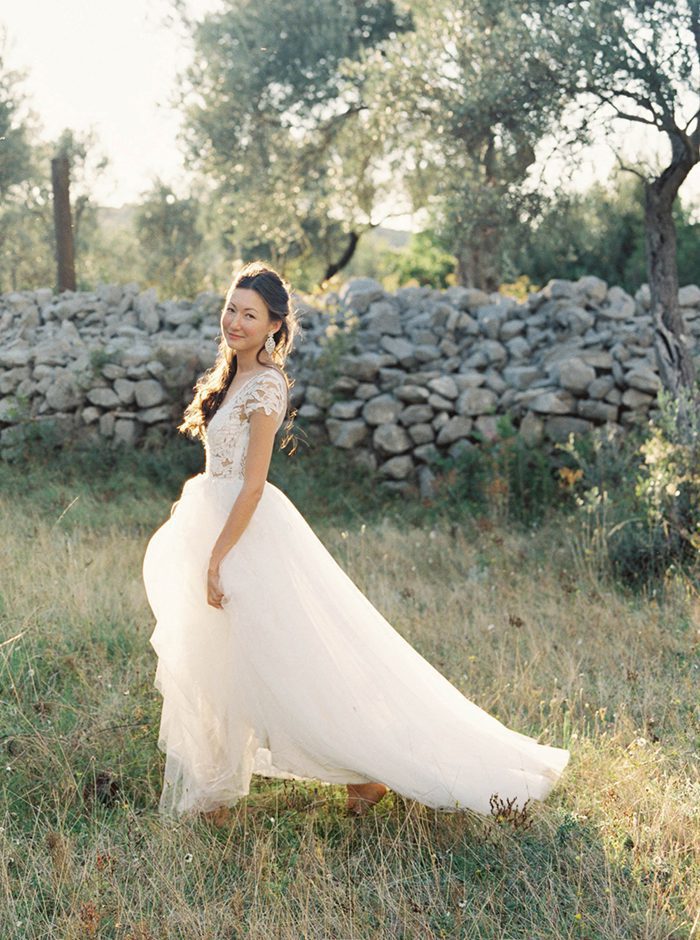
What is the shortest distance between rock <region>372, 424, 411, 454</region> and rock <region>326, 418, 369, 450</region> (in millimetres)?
154

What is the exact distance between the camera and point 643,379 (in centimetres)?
944

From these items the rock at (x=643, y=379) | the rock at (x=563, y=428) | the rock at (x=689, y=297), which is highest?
the rock at (x=689, y=297)

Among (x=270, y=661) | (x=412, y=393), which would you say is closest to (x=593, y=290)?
(x=412, y=393)

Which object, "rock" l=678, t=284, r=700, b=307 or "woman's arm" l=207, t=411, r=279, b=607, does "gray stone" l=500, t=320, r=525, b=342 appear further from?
"woman's arm" l=207, t=411, r=279, b=607

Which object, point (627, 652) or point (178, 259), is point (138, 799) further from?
point (178, 259)

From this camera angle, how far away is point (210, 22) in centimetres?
1797

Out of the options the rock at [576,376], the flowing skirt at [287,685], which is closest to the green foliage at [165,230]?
A: the rock at [576,376]

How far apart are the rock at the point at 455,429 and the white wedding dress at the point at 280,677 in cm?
614

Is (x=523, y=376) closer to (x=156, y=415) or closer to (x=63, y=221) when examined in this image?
(x=156, y=415)

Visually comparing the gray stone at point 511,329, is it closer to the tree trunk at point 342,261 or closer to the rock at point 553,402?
the rock at point 553,402

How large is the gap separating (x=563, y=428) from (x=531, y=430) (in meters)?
0.32

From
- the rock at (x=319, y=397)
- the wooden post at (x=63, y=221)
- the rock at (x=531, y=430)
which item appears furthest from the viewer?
the wooden post at (x=63, y=221)

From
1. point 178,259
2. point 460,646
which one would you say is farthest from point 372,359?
point 178,259

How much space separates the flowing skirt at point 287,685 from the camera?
11.4 feet
